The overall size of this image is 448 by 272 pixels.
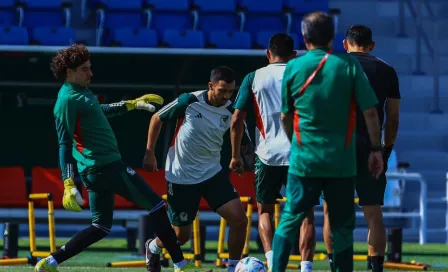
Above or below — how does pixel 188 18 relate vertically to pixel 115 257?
above

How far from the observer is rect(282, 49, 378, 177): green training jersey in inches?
304

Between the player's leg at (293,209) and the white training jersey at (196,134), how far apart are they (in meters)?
2.56

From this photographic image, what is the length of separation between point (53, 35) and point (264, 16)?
13.1 ft

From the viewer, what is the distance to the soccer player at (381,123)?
30.4 ft

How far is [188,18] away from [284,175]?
10.9 metres

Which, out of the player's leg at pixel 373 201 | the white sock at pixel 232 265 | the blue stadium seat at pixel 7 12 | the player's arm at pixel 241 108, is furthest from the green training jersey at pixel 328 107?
the blue stadium seat at pixel 7 12

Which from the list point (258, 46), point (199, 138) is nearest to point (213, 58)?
point (258, 46)

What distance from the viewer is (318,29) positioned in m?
7.76

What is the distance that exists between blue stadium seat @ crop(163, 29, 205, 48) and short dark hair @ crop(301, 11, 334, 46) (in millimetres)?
10892

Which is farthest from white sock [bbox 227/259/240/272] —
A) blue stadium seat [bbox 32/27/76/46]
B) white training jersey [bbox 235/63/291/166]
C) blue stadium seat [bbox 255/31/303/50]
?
blue stadium seat [bbox 255/31/303/50]

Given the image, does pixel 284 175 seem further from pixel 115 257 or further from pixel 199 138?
pixel 115 257

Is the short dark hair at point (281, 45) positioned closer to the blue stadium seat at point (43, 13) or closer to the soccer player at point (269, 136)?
the soccer player at point (269, 136)

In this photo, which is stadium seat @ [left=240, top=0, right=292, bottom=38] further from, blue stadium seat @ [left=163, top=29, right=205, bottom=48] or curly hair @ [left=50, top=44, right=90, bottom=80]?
curly hair @ [left=50, top=44, right=90, bottom=80]

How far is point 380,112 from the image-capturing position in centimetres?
945
